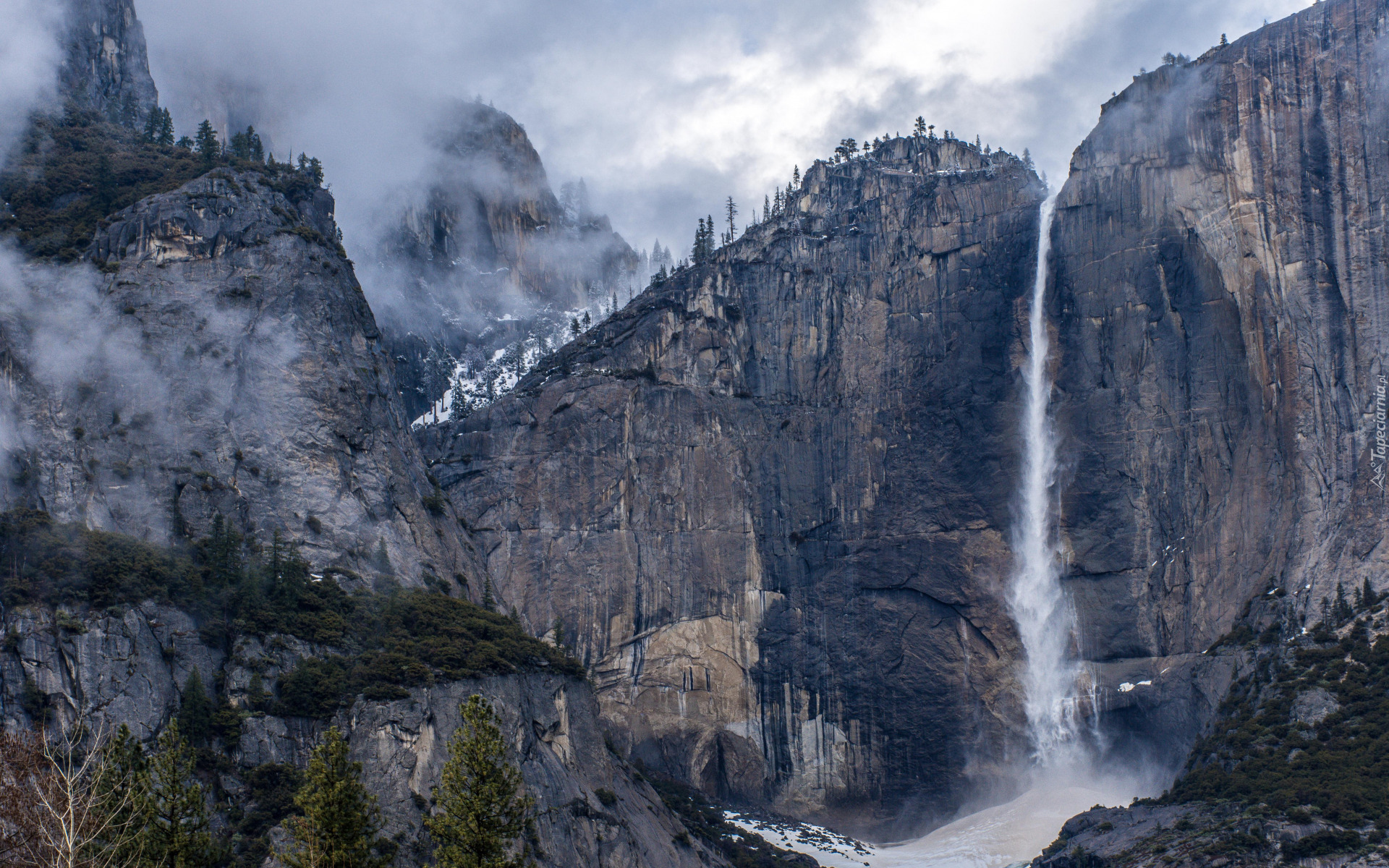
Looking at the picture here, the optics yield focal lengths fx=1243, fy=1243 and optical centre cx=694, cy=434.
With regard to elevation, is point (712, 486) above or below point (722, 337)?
below

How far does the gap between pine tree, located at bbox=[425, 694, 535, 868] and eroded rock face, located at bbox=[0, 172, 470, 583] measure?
1143 inches

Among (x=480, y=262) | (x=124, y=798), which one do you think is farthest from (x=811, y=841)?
(x=480, y=262)

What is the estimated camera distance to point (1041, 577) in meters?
101

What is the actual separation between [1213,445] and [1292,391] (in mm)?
7380

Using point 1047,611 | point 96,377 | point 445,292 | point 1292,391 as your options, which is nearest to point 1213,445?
point 1292,391

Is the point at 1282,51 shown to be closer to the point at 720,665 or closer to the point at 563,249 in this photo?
the point at 720,665

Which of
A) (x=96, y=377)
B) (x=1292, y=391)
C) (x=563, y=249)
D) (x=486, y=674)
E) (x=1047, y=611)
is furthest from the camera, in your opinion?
(x=563, y=249)

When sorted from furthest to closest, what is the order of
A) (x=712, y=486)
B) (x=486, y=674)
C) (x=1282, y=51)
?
1. (x=712, y=486)
2. (x=1282, y=51)
3. (x=486, y=674)

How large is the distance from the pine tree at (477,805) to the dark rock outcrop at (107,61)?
251 ft

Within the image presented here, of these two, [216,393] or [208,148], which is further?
[208,148]

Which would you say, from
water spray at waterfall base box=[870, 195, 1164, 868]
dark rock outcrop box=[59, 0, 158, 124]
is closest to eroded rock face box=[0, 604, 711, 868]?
water spray at waterfall base box=[870, 195, 1164, 868]

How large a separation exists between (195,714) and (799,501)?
6207 cm

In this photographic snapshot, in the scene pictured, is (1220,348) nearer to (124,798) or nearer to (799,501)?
(799,501)

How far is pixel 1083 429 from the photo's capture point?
10069 cm
